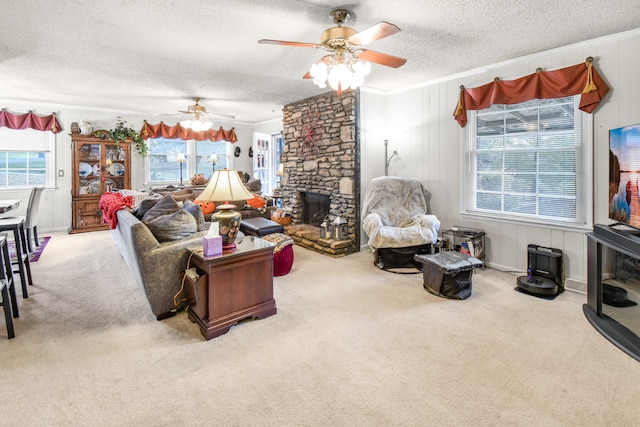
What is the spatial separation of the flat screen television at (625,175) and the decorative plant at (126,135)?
7.53 meters

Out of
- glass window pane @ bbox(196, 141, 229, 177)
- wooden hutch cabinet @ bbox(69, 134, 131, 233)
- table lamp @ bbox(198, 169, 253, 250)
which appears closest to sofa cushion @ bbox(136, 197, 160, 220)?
table lamp @ bbox(198, 169, 253, 250)

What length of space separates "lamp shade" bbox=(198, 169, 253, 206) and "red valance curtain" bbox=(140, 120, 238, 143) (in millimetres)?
5389

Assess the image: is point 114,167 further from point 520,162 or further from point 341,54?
point 520,162

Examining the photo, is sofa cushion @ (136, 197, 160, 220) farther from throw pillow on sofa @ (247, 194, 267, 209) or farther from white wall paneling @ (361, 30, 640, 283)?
white wall paneling @ (361, 30, 640, 283)

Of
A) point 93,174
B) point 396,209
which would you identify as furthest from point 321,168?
point 93,174

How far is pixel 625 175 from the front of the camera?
101 inches

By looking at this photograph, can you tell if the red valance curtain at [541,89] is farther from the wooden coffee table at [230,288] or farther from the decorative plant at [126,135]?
the decorative plant at [126,135]

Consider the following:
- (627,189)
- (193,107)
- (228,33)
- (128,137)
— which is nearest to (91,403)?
(228,33)

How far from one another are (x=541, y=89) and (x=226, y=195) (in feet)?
Answer: 11.0

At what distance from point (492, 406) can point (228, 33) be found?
3.38m

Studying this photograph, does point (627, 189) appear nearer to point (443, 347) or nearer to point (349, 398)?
point (443, 347)

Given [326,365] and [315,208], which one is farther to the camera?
[315,208]

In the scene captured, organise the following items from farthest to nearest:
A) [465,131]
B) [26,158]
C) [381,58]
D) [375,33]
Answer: [26,158] < [465,131] < [381,58] < [375,33]

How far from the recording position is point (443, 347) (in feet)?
7.49
